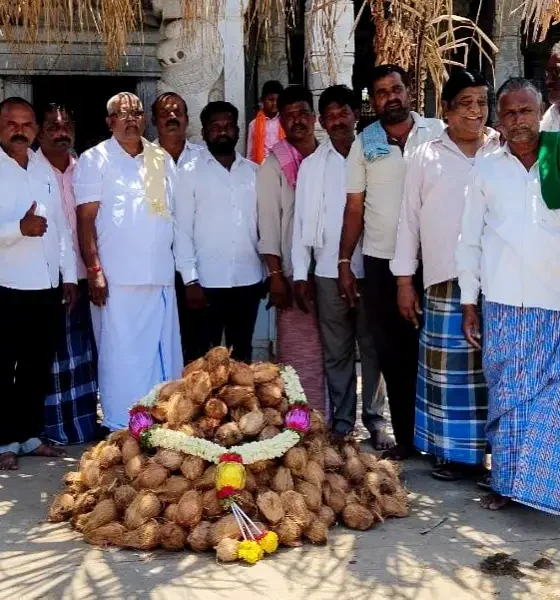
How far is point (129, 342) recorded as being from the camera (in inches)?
188

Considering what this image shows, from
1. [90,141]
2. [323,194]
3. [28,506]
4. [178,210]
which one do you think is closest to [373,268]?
[323,194]

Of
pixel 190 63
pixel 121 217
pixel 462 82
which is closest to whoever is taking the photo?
pixel 462 82

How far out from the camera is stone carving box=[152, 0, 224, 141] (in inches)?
236

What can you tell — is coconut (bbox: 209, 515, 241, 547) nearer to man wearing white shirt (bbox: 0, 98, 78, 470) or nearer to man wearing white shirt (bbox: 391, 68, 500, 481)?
man wearing white shirt (bbox: 391, 68, 500, 481)

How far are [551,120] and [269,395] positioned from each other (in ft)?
6.12

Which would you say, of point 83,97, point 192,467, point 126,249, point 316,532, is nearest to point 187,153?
point 126,249

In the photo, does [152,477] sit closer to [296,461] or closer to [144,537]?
[144,537]

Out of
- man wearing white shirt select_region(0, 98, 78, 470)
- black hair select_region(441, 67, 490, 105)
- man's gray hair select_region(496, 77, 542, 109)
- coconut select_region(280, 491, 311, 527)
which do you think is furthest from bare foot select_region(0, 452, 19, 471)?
man's gray hair select_region(496, 77, 542, 109)

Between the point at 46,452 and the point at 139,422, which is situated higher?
the point at 139,422

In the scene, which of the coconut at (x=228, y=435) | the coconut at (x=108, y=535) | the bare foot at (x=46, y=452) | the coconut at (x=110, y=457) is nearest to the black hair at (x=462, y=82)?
the coconut at (x=228, y=435)

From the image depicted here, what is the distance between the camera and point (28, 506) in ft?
12.7

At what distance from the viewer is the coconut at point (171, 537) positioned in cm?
330

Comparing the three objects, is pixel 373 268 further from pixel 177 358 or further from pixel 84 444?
pixel 84 444

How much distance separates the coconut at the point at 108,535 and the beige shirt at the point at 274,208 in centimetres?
191
